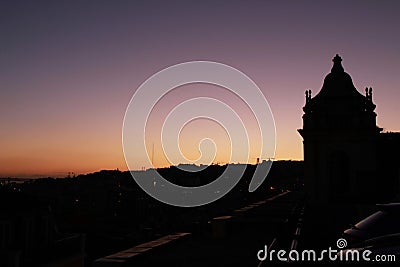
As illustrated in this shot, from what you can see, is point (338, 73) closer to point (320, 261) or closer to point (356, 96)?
point (356, 96)

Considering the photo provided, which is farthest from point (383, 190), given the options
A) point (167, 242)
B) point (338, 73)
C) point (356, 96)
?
point (167, 242)

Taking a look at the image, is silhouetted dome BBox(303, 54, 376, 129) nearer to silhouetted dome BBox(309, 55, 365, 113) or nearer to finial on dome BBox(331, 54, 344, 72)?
silhouetted dome BBox(309, 55, 365, 113)

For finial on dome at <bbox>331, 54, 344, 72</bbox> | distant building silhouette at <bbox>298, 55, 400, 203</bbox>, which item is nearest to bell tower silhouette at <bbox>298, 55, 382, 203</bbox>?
distant building silhouette at <bbox>298, 55, 400, 203</bbox>

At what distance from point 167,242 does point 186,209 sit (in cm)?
7343

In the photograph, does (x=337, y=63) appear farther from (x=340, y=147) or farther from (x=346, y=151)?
(x=346, y=151)

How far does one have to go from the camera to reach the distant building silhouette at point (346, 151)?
99.3ft

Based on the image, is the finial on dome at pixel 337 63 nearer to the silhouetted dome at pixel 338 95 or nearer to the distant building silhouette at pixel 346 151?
Answer: the silhouetted dome at pixel 338 95

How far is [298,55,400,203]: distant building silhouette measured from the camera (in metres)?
30.3

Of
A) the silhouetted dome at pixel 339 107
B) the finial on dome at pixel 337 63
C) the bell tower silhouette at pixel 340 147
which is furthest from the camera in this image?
the finial on dome at pixel 337 63

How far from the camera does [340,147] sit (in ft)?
100

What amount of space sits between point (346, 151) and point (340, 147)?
0.49 m

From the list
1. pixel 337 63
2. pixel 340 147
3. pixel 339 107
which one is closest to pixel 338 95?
pixel 339 107

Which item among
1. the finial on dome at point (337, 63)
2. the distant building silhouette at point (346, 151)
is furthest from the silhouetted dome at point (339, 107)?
the finial on dome at point (337, 63)

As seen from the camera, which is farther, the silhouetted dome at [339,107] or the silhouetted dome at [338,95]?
the silhouetted dome at [338,95]
